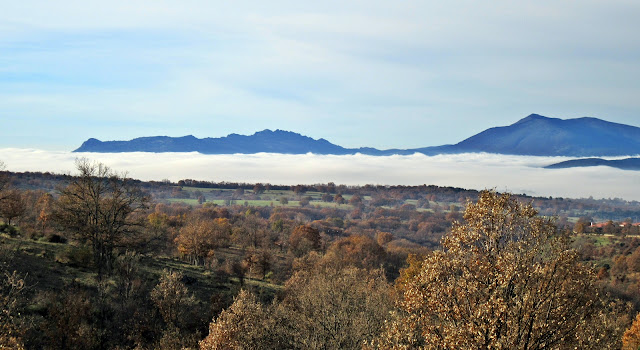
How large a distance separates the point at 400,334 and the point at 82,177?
50.2 m

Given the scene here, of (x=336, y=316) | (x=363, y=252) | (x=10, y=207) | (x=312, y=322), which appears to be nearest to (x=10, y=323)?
(x=312, y=322)

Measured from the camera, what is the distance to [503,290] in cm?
2106

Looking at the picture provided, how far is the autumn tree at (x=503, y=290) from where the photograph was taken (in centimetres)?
1998

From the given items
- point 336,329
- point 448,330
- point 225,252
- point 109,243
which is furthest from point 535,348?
point 225,252

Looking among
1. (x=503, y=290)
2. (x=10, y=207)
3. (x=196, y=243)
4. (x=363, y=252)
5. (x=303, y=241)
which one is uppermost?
(x=503, y=290)

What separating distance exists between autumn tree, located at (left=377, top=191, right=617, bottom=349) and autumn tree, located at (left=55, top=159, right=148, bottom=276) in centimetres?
4687

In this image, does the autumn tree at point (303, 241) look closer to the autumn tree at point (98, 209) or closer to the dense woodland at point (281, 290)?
the dense woodland at point (281, 290)

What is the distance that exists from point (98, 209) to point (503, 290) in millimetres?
51646

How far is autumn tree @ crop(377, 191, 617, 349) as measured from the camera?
20.0 metres

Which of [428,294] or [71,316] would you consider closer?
[428,294]

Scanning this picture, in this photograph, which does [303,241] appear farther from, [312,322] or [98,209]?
[312,322]

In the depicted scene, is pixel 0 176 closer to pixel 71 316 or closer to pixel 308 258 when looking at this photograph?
pixel 71 316

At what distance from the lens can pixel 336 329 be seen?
40812mm

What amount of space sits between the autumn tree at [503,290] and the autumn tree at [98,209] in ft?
154
